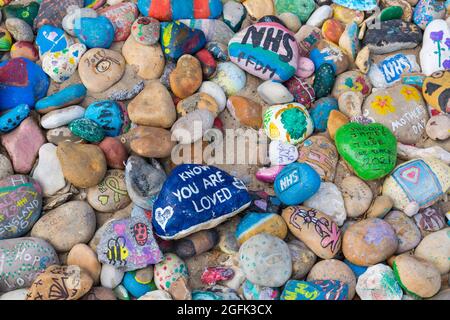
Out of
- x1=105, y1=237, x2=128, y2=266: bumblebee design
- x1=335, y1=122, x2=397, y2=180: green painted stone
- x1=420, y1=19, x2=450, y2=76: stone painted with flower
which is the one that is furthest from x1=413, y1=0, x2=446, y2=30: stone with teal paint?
x1=105, y1=237, x2=128, y2=266: bumblebee design

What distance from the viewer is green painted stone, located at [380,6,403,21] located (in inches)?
130

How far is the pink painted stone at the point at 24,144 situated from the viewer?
279 cm

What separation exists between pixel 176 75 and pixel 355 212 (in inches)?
48.2

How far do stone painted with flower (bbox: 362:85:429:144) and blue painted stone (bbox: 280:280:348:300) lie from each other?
39.4 inches

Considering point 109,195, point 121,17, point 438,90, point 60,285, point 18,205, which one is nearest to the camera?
point 60,285

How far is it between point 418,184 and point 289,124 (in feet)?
2.40

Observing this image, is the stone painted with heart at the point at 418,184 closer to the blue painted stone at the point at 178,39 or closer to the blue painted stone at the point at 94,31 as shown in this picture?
the blue painted stone at the point at 178,39

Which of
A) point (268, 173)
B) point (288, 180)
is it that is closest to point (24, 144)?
point (268, 173)

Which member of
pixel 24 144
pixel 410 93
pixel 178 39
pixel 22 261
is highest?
pixel 178 39

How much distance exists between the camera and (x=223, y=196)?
2535mm

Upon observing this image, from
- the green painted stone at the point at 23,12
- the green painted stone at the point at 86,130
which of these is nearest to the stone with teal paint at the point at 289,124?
the green painted stone at the point at 86,130

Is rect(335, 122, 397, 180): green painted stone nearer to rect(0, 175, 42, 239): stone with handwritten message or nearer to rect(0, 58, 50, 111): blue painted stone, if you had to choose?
rect(0, 175, 42, 239): stone with handwritten message

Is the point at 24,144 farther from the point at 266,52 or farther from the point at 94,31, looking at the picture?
the point at 266,52

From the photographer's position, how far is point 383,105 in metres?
2.99
